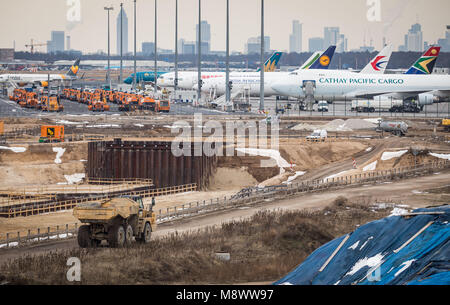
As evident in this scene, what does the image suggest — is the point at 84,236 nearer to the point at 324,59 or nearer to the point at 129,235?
the point at 129,235

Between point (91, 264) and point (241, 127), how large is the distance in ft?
185

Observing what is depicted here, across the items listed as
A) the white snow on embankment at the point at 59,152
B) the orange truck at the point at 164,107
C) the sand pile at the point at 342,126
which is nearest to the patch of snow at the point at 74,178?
the white snow on embankment at the point at 59,152

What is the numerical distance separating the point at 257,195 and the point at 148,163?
16.4 meters

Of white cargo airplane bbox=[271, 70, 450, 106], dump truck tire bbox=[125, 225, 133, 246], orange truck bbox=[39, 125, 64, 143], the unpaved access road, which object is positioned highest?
white cargo airplane bbox=[271, 70, 450, 106]

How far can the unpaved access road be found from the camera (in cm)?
3188

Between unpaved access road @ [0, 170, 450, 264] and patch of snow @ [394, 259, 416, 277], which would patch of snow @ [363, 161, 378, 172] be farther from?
patch of snow @ [394, 259, 416, 277]

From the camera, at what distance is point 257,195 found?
4584 cm

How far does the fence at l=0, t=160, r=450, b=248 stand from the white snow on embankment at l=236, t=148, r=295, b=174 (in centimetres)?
716

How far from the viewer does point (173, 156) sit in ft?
195

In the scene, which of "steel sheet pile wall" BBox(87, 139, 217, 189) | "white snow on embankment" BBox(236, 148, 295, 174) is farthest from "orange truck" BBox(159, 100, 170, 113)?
"white snow on embankment" BBox(236, 148, 295, 174)

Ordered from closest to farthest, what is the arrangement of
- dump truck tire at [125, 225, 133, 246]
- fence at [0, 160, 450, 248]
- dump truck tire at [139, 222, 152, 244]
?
dump truck tire at [125, 225, 133, 246], dump truck tire at [139, 222, 152, 244], fence at [0, 160, 450, 248]

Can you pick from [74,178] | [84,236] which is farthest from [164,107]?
[84,236]

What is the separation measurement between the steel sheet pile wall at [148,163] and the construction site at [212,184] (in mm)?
90
